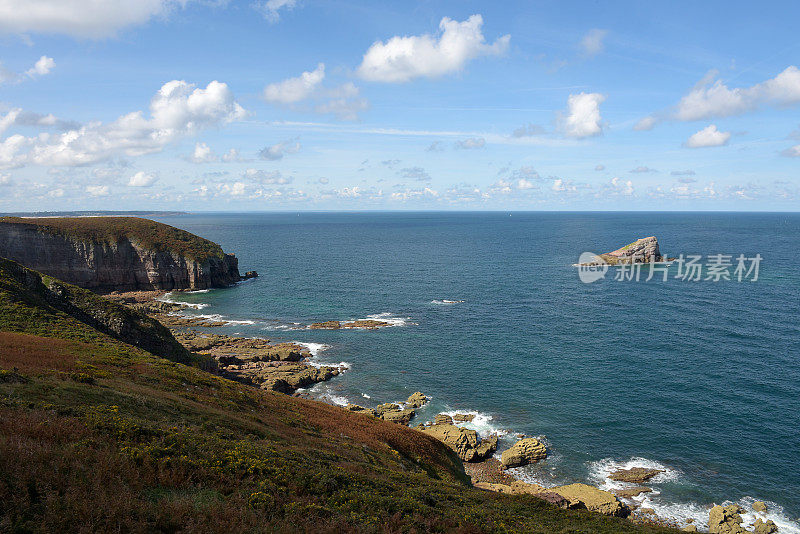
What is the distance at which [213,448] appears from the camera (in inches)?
817

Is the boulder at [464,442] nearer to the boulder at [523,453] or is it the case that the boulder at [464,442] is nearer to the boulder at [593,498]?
the boulder at [523,453]

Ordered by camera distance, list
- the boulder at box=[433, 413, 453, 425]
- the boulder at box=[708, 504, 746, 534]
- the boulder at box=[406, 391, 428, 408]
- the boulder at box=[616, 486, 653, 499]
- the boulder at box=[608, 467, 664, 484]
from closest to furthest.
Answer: the boulder at box=[708, 504, 746, 534]
the boulder at box=[616, 486, 653, 499]
the boulder at box=[608, 467, 664, 484]
the boulder at box=[433, 413, 453, 425]
the boulder at box=[406, 391, 428, 408]

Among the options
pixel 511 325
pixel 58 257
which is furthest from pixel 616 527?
pixel 58 257

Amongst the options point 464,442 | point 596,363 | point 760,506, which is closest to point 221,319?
point 464,442

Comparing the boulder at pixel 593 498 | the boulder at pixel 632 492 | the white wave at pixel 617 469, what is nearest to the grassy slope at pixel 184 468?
the boulder at pixel 593 498

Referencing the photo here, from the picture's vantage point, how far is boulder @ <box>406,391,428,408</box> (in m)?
58.9

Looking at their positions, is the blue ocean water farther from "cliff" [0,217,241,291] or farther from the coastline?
"cliff" [0,217,241,291]

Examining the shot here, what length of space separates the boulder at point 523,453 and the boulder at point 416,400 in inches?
564

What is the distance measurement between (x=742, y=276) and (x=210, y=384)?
14886cm

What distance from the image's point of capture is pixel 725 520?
37.2 metres

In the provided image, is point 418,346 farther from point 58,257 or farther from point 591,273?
point 58,257

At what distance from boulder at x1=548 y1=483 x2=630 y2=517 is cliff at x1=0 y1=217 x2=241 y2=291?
114m

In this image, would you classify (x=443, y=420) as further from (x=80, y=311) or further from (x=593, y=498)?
(x=80, y=311)

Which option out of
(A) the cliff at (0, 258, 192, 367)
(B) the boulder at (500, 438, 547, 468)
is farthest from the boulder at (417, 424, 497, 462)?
(A) the cliff at (0, 258, 192, 367)
